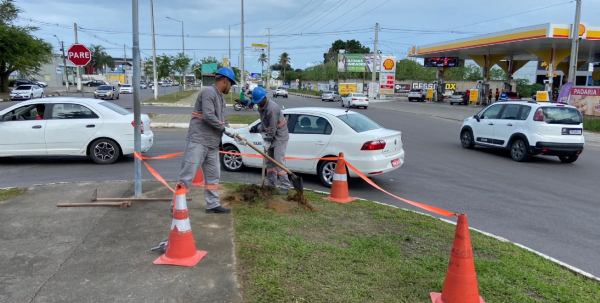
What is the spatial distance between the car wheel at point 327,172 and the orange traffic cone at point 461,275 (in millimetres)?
4391

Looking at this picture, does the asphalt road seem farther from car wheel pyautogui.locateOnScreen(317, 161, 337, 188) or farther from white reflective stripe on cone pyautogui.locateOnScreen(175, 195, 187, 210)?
white reflective stripe on cone pyautogui.locateOnScreen(175, 195, 187, 210)

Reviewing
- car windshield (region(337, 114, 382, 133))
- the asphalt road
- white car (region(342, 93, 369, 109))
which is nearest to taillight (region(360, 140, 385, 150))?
car windshield (region(337, 114, 382, 133))

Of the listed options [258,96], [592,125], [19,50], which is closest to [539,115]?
[258,96]

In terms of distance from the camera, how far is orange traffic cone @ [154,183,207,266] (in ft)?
13.4

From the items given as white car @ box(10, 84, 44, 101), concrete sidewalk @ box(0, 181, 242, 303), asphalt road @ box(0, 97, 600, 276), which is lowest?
asphalt road @ box(0, 97, 600, 276)

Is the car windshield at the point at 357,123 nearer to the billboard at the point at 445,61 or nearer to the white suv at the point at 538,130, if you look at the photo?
the white suv at the point at 538,130

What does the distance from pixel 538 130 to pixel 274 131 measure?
7725 millimetres

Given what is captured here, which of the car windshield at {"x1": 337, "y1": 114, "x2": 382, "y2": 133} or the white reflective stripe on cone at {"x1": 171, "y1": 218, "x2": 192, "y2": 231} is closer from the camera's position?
the white reflective stripe on cone at {"x1": 171, "y1": 218, "x2": 192, "y2": 231}

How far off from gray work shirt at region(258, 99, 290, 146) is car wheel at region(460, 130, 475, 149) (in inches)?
335

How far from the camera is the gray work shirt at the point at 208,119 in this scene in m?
5.22

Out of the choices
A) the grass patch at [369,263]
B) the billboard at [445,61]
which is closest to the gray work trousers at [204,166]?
the grass patch at [369,263]

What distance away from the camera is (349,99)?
38.1m

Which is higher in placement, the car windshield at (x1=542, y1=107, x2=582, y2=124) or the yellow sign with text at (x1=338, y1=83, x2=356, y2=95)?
the yellow sign with text at (x1=338, y1=83, x2=356, y2=95)

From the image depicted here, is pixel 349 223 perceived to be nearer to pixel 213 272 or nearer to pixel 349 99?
pixel 213 272
